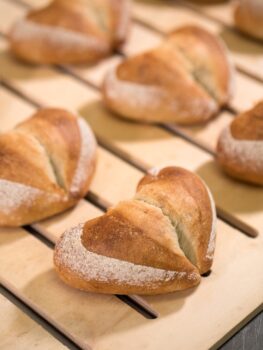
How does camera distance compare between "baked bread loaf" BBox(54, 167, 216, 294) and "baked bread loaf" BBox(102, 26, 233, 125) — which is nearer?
"baked bread loaf" BBox(54, 167, 216, 294)

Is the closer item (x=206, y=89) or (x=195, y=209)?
(x=195, y=209)

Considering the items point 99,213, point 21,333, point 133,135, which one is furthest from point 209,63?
point 21,333

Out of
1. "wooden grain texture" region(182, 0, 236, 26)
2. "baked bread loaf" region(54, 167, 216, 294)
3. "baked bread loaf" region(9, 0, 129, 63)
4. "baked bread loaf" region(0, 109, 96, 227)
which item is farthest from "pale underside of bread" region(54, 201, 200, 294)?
"wooden grain texture" region(182, 0, 236, 26)

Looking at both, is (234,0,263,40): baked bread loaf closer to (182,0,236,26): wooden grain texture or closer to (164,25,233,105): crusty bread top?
(182,0,236,26): wooden grain texture

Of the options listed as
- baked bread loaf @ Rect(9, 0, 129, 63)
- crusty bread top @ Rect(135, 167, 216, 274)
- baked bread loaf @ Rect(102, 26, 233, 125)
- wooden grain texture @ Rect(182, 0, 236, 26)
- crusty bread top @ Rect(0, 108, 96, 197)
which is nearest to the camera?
crusty bread top @ Rect(135, 167, 216, 274)

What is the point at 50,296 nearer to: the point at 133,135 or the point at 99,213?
the point at 99,213

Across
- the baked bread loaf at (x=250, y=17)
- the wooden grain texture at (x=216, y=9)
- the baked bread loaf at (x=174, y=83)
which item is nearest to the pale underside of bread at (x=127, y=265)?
the baked bread loaf at (x=174, y=83)

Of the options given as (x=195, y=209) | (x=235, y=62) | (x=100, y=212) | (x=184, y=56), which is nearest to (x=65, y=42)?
(x=184, y=56)

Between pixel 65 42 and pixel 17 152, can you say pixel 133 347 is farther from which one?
pixel 65 42
